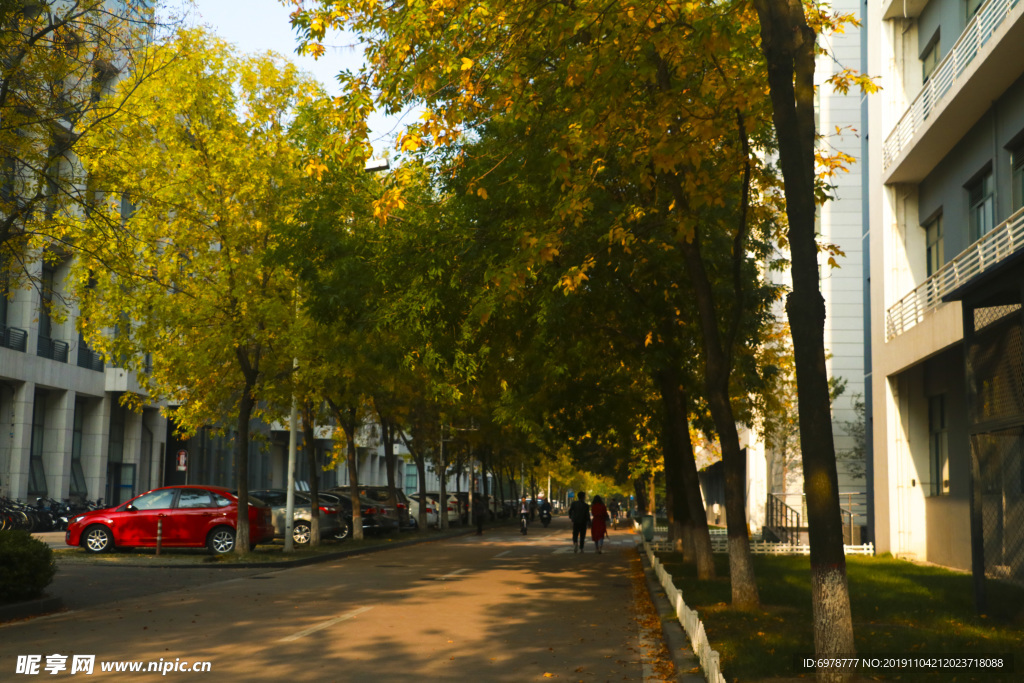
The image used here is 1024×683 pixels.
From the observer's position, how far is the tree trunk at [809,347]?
27.2ft

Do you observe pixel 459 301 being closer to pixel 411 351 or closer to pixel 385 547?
pixel 411 351

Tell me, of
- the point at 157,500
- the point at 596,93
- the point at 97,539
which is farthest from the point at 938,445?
the point at 97,539

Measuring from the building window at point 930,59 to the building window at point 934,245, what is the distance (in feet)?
10.9

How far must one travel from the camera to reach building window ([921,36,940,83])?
23094 mm

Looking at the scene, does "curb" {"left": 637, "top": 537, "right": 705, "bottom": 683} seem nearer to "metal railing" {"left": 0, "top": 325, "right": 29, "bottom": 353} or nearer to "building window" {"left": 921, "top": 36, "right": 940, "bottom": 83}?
"building window" {"left": 921, "top": 36, "right": 940, "bottom": 83}

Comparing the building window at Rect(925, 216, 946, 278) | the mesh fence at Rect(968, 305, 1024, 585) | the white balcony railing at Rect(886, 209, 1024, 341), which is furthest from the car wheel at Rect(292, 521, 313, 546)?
the mesh fence at Rect(968, 305, 1024, 585)

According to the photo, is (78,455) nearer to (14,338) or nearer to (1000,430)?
(14,338)

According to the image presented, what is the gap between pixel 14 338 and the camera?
36656mm

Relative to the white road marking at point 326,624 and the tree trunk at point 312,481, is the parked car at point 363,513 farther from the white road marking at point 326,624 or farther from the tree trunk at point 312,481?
the white road marking at point 326,624

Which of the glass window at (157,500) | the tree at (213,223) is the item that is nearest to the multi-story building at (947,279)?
the tree at (213,223)

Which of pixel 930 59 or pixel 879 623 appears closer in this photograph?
pixel 879 623

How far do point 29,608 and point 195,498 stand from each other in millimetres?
11919

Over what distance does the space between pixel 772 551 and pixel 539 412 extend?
32.2ft

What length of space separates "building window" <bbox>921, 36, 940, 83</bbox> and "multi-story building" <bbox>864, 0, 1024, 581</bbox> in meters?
0.05
